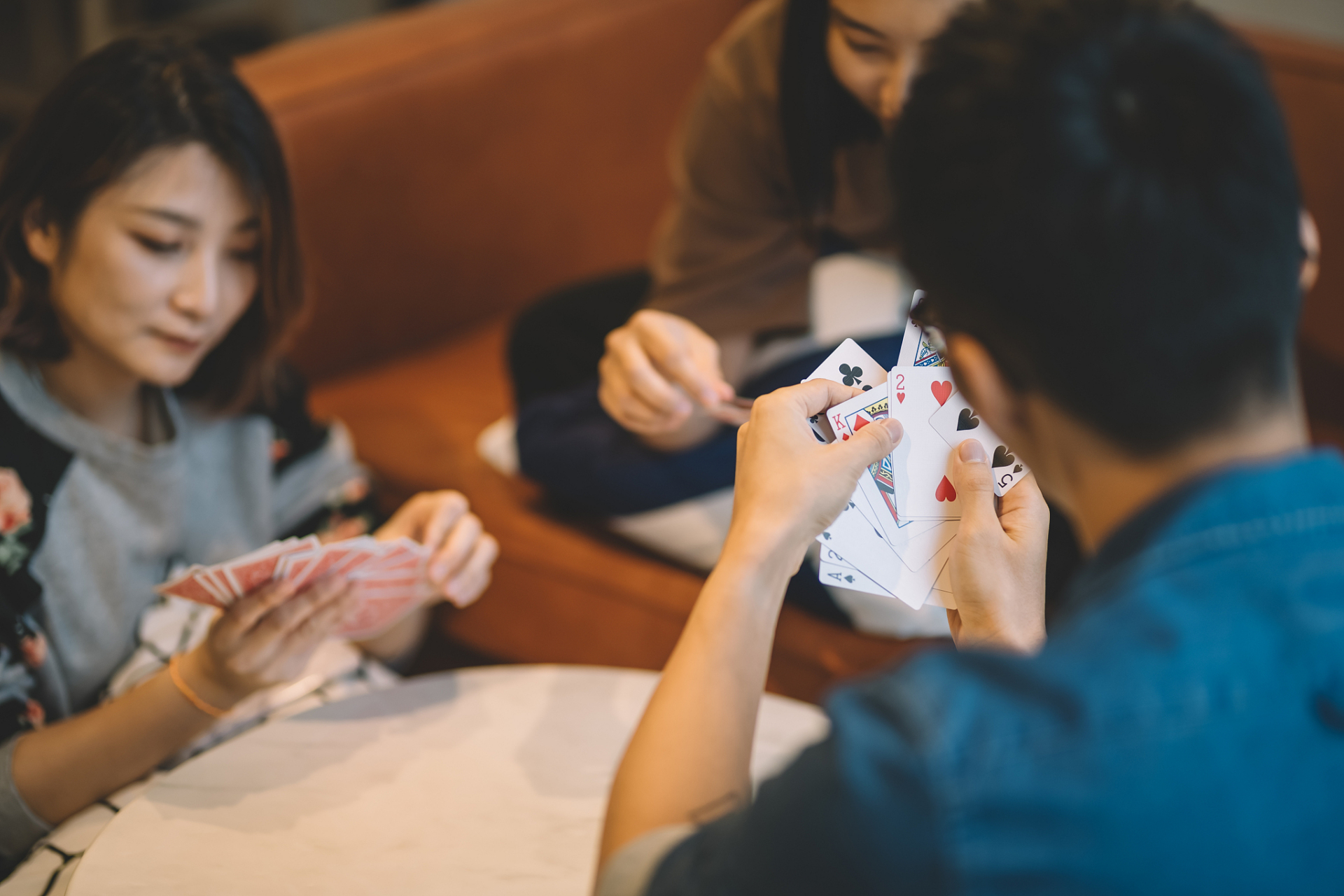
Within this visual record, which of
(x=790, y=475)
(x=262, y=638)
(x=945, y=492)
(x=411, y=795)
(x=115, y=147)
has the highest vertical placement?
(x=115, y=147)

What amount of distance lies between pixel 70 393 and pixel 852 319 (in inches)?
36.2

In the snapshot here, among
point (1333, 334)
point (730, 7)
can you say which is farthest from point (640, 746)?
point (730, 7)

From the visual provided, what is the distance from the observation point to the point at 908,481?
85 centimetres

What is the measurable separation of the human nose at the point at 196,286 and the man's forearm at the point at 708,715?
73 cm

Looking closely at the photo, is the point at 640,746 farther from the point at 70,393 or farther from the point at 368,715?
the point at 70,393

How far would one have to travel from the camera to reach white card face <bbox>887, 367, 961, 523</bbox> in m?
0.84

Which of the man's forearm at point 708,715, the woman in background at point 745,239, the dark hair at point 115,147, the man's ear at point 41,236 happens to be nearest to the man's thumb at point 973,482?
the man's forearm at point 708,715

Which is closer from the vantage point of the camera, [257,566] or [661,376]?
[257,566]

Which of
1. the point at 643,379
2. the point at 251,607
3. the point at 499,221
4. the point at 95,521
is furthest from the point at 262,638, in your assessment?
the point at 499,221

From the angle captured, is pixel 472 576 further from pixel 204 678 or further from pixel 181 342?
pixel 181 342

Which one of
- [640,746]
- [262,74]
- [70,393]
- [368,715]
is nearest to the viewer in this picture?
[640,746]

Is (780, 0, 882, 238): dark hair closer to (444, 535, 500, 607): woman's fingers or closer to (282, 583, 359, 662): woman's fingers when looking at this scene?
(444, 535, 500, 607): woman's fingers

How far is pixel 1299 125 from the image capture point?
1.87 metres

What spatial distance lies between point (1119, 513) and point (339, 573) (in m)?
0.74
